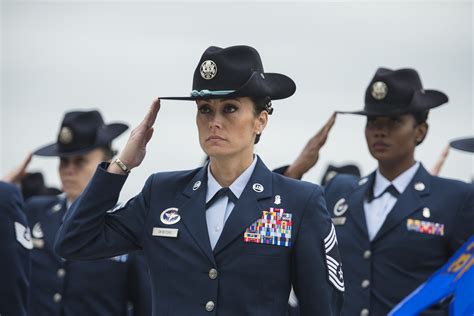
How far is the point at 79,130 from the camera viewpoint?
782 centimetres

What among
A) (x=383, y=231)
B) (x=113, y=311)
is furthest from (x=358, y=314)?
(x=113, y=311)

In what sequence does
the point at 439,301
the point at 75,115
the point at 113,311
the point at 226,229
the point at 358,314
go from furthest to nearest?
the point at 75,115, the point at 113,311, the point at 358,314, the point at 439,301, the point at 226,229

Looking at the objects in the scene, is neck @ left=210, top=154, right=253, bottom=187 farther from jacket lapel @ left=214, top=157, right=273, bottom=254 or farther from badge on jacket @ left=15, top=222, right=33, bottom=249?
badge on jacket @ left=15, top=222, right=33, bottom=249

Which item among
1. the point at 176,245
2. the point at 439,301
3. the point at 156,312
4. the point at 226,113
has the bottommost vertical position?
the point at 439,301

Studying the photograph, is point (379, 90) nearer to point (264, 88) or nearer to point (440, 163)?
point (440, 163)

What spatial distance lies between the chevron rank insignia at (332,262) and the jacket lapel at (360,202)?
1.73 m

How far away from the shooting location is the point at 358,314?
19.7ft

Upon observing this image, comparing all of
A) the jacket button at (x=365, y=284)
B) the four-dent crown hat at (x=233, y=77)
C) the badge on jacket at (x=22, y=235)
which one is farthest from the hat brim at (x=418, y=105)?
the badge on jacket at (x=22, y=235)

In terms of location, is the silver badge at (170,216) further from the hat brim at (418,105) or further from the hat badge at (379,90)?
the hat badge at (379,90)

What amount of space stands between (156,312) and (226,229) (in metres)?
0.45

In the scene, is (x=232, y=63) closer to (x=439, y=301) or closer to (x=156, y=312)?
(x=156, y=312)

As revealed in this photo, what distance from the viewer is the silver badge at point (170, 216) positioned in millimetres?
4395

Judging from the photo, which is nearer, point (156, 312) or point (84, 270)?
point (156, 312)

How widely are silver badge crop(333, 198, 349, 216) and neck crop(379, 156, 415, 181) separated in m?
0.30
